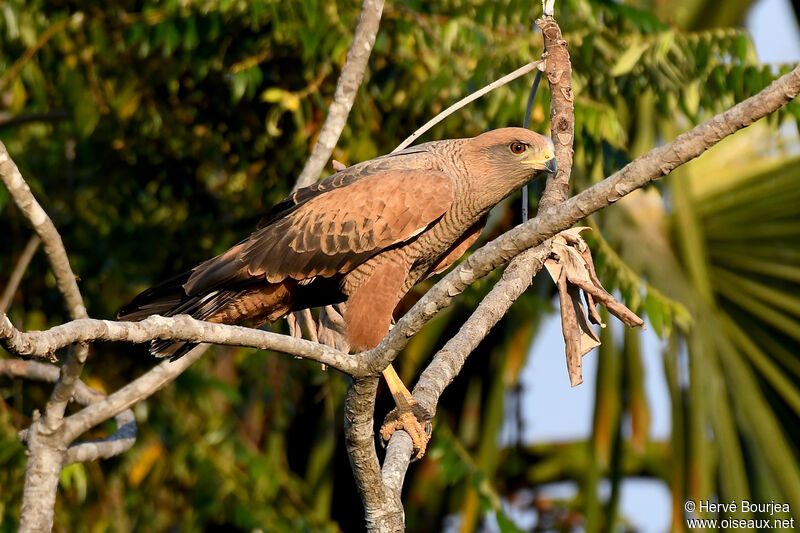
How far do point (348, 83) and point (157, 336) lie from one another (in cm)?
203

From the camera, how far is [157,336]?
8.58 ft

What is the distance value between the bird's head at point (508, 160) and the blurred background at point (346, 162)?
0.97 metres

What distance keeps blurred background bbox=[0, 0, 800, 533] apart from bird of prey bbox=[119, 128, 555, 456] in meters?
1.05

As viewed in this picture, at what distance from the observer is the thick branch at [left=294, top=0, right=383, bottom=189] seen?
426cm

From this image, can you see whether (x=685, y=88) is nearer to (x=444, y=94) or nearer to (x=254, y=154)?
(x=444, y=94)

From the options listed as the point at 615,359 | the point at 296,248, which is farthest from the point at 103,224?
the point at 615,359

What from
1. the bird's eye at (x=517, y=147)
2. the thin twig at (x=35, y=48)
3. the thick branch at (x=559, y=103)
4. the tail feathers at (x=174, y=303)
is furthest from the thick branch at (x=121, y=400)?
the thin twig at (x=35, y=48)

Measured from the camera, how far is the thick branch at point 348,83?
426 centimetres

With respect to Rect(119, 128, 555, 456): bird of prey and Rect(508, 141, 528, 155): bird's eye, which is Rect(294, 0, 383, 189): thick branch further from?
Rect(508, 141, 528, 155): bird's eye

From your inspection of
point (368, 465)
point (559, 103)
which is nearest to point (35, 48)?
point (559, 103)

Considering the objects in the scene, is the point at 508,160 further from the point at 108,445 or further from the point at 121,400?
the point at 108,445

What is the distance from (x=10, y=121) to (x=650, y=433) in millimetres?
5182

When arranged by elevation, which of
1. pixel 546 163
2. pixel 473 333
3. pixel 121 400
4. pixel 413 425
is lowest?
pixel 413 425

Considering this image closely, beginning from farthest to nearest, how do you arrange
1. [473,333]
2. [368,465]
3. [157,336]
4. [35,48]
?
[35,48] < [473,333] < [368,465] < [157,336]
